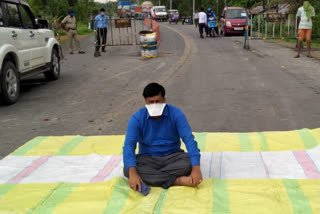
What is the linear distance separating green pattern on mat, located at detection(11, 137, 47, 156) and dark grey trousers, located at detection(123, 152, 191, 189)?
1801mm

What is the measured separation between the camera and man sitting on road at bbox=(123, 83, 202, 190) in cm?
386

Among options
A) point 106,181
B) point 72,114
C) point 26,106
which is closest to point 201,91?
point 72,114

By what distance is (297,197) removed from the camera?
12.0 ft

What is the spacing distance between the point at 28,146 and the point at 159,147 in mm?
2154

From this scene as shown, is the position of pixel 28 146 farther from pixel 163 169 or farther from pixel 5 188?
pixel 163 169

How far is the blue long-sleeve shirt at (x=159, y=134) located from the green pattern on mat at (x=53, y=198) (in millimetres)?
606

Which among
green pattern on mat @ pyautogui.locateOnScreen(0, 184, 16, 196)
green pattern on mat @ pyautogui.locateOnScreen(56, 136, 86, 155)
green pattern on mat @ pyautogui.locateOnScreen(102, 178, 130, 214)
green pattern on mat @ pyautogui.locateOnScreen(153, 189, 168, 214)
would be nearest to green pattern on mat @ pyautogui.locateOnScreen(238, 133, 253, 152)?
green pattern on mat @ pyautogui.locateOnScreen(153, 189, 168, 214)

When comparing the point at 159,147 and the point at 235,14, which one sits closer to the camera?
the point at 159,147

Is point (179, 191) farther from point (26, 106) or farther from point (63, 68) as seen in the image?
point (63, 68)

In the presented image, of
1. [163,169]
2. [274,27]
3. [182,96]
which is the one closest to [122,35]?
[274,27]

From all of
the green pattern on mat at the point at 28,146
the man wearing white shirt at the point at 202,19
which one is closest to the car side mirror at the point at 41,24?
the green pattern on mat at the point at 28,146

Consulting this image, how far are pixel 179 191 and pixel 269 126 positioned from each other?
110 inches

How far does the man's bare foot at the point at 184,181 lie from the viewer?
389 cm

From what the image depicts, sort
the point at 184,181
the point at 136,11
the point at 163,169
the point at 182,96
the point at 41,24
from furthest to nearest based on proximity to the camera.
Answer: the point at 136,11 < the point at 41,24 < the point at 182,96 < the point at 163,169 < the point at 184,181
